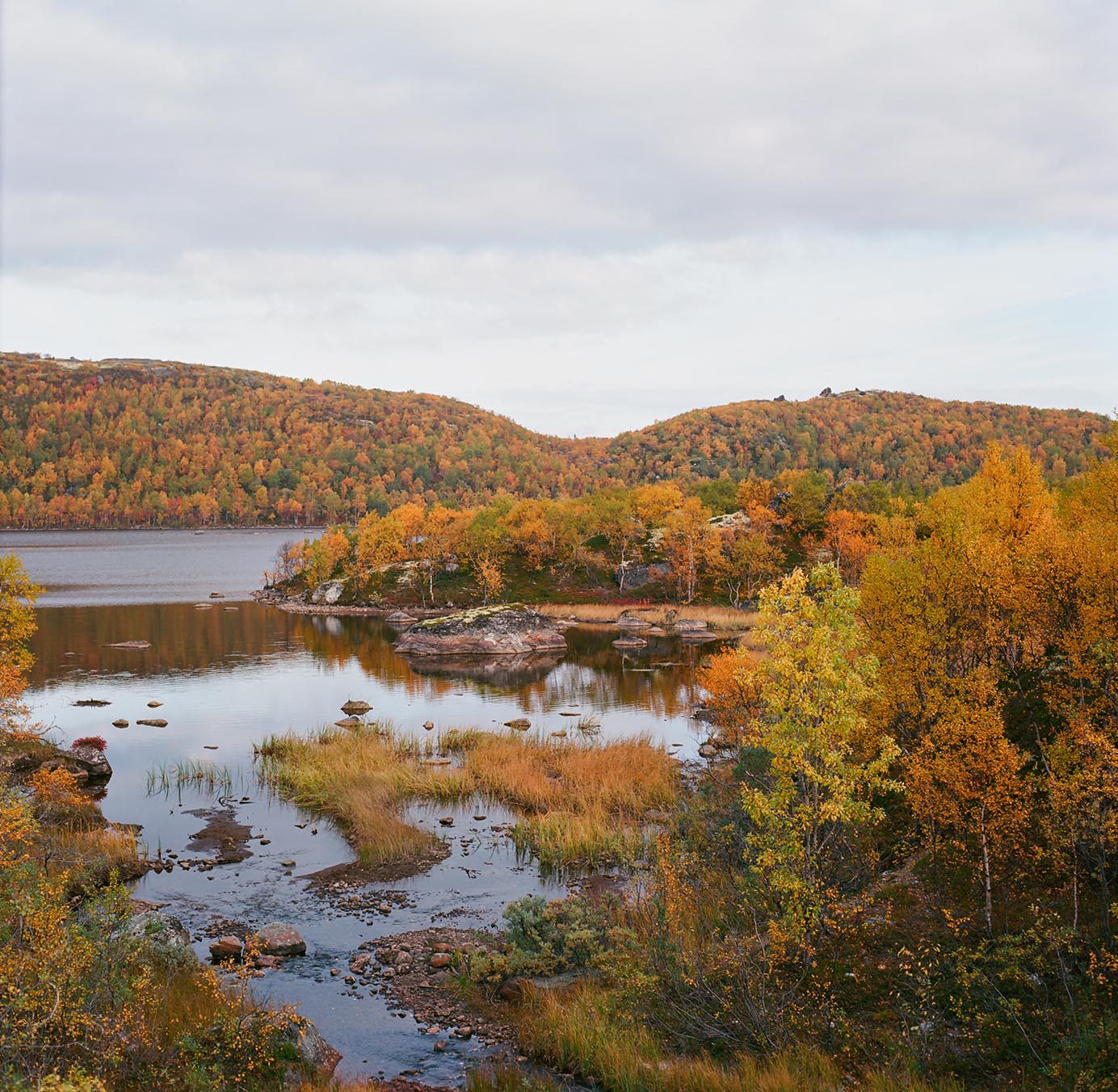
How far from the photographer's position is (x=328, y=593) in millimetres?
110438

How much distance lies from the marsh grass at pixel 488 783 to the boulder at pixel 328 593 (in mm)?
70146

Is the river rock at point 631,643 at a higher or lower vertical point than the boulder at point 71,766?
lower

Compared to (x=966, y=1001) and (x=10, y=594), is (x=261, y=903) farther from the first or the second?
(x=966, y=1001)

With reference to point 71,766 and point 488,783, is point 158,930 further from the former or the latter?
point 71,766


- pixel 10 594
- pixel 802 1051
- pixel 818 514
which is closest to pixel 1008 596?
pixel 802 1051

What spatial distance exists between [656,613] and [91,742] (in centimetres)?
6748

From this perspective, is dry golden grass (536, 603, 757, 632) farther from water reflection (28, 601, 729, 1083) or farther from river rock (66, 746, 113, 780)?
river rock (66, 746, 113, 780)

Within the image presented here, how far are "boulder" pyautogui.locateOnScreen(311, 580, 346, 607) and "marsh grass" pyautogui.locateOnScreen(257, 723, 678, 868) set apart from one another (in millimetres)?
70146

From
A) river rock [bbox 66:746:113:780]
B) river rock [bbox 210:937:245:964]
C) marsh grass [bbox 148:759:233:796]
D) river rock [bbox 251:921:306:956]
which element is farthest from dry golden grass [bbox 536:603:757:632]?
river rock [bbox 210:937:245:964]

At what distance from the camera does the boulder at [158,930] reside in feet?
57.5

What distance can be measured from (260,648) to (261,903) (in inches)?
2125

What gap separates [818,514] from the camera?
112 meters

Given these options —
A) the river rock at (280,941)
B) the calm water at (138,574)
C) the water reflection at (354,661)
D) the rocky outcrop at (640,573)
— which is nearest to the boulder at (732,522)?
the rocky outcrop at (640,573)

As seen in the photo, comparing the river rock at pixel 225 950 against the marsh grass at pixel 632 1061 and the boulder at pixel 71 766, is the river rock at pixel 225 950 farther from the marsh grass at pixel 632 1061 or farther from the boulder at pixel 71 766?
the boulder at pixel 71 766
